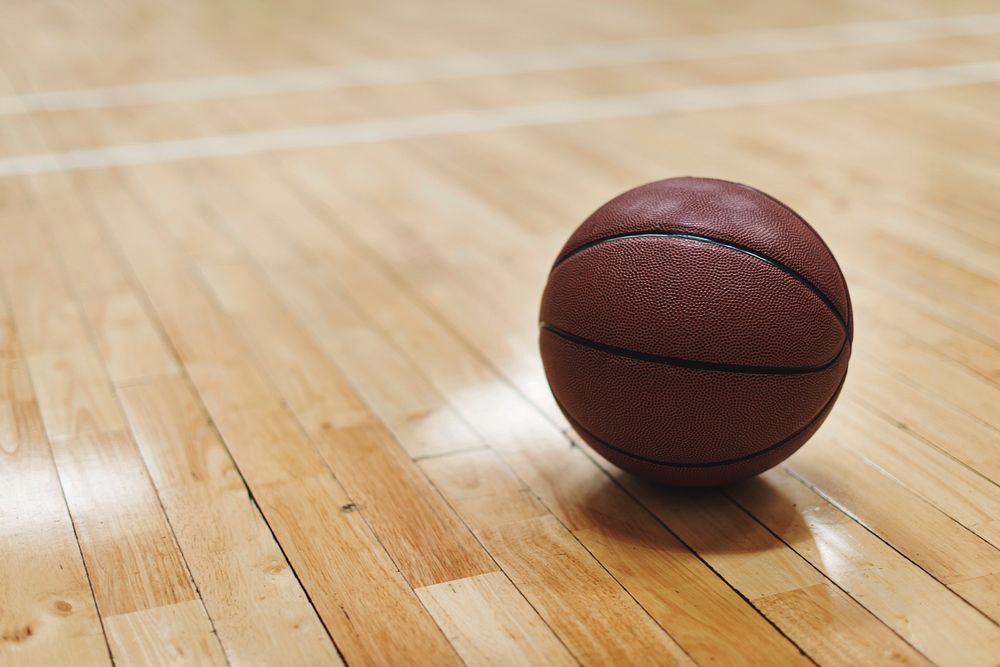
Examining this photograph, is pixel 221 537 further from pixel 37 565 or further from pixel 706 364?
pixel 706 364

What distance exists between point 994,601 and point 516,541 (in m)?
0.69

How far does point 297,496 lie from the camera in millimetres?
1948

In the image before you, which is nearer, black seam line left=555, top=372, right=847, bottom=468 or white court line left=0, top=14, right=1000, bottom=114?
black seam line left=555, top=372, right=847, bottom=468

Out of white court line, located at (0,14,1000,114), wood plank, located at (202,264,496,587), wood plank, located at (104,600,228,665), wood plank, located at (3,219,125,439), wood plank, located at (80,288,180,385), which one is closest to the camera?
wood plank, located at (104,600,228,665)

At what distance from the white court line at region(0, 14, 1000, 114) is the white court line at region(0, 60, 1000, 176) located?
0.56 metres

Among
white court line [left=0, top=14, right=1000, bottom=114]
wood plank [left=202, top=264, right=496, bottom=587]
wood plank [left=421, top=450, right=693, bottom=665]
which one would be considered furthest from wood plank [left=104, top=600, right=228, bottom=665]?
white court line [left=0, top=14, right=1000, bottom=114]

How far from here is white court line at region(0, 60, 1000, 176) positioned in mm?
3811

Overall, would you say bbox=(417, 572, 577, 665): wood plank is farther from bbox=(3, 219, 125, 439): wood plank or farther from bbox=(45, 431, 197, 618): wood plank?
bbox=(3, 219, 125, 439): wood plank

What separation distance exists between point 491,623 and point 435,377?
0.83 metres

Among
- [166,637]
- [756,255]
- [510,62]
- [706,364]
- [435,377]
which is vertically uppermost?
[756,255]

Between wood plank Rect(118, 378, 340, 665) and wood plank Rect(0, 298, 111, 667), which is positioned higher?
wood plank Rect(0, 298, 111, 667)

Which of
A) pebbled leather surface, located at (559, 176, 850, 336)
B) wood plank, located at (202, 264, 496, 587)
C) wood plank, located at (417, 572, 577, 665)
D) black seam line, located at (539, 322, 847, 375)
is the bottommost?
wood plank, located at (202, 264, 496, 587)

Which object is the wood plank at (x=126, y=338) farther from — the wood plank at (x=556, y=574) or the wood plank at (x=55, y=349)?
the wood plank at (x=556, y=574)

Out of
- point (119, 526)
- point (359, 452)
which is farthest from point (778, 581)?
point (119, 526)
